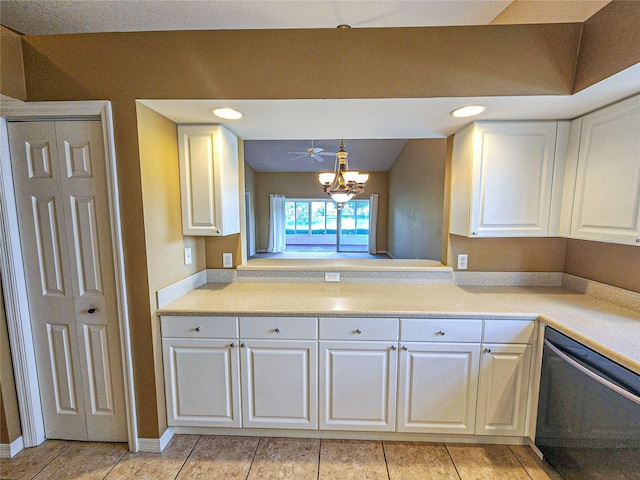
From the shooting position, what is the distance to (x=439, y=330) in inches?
63.1

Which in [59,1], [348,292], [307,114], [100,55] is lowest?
[348,292]

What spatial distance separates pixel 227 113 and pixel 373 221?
6.97m

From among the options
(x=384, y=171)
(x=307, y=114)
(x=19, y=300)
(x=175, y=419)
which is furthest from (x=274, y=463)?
(x=384, y=171)

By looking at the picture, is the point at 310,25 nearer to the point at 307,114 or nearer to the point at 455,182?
the point at 307,114

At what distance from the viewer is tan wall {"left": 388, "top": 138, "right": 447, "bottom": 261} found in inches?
167

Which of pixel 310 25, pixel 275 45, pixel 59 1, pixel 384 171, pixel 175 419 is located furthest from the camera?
pixel 384 171

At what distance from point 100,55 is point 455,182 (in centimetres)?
233

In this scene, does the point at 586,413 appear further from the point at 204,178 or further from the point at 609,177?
the point at 204,178

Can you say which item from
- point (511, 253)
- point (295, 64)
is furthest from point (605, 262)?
point (295, 64)

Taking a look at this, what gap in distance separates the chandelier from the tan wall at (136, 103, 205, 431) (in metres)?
2.12

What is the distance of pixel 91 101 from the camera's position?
1471 millimetres

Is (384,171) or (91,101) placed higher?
(384,171)

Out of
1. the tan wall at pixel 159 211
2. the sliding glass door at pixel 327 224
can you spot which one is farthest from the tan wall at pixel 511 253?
the sliding glass door at pixel 327 224

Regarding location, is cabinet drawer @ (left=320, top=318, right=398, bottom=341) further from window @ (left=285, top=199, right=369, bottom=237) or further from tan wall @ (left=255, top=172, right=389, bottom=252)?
window @ (left=285, top=199, right=369, bottom=237)
